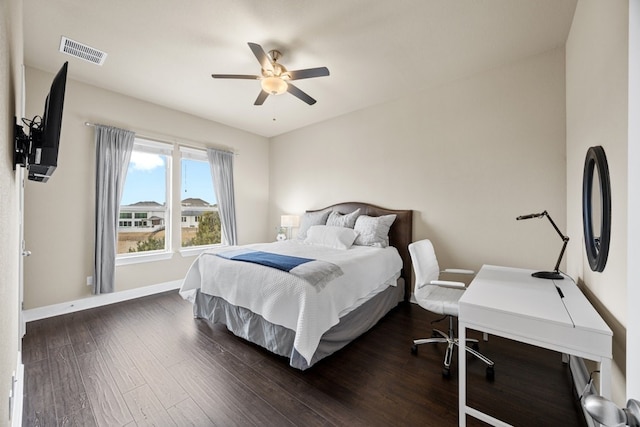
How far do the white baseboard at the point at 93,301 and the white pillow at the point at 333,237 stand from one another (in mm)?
2366

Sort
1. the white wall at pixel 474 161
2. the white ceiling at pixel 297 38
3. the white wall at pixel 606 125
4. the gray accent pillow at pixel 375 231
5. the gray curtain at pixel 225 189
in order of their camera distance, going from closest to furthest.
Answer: the white wall at pixel 606 125, the white ceiling at pixel 297 38, the white wall at pixel 474 161, the gray accent pillow at pixel 375 231, the gray curtain at pixel 225 189

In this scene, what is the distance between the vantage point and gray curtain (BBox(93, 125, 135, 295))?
3246 mm

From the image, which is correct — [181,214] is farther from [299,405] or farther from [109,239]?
[299,405]

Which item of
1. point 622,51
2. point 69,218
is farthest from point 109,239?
point 622,51

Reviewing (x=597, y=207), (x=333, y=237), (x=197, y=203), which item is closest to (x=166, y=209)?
(x=197, y=203)

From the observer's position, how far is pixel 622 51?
1163 millimetres

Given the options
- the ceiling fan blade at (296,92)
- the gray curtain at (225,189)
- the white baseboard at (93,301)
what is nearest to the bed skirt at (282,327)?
the white baseboard at (93,301)

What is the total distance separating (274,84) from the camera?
248cm

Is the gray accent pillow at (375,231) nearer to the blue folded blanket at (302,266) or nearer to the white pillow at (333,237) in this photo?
the white pillow at (333,237)

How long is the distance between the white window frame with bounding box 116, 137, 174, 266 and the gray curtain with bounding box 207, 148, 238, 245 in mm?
638

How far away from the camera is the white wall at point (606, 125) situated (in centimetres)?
116

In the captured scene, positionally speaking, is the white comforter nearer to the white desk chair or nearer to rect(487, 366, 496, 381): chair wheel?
the white desk chair

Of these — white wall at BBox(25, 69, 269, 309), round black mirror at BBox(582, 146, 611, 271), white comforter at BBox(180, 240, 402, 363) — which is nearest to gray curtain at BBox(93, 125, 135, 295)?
white wall at BBox(25, 69, 269, 309)

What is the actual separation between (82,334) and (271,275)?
211 cm
